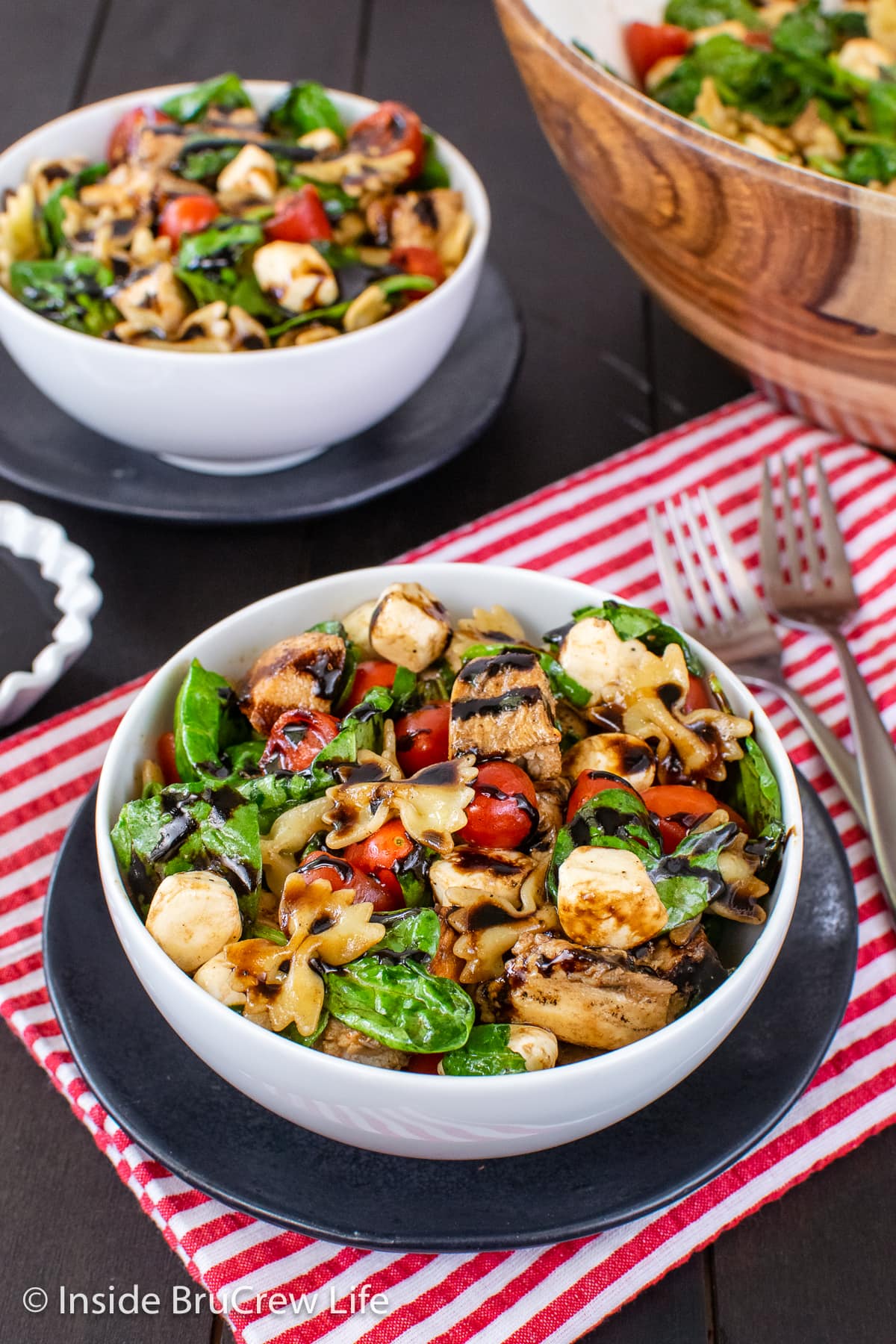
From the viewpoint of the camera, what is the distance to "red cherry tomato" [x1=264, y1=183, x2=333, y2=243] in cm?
162

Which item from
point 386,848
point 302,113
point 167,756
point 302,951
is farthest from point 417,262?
point 302,951

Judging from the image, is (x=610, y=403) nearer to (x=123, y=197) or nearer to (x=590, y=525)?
(x=590, y=525)

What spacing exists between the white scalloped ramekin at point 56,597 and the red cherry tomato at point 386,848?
0.54m

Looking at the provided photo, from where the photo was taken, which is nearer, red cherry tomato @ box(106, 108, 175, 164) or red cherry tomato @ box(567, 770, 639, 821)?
red cherry tomato @ box(567, 770, 639, 821)

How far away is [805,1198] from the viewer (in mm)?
1081

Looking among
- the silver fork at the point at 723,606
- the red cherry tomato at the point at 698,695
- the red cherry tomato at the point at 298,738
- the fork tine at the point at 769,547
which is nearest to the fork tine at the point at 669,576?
the silver fork at the point at 723,606

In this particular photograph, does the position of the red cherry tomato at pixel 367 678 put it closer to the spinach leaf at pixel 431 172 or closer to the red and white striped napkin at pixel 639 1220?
the red and white striped napkin at pixel 639 1220

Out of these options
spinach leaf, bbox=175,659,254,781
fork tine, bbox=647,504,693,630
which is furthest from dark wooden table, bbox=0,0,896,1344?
spinach leaf, bbox=175,659,254,781

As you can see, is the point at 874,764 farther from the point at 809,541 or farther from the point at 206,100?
the point at 206,100

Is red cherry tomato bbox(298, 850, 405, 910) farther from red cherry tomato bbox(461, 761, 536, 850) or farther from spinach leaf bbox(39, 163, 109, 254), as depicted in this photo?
spinach leaf bbox(39, 163, 109, 254)

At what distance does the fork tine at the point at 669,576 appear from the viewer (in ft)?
5.02

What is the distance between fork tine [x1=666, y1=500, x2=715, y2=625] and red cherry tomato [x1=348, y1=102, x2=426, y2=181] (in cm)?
65

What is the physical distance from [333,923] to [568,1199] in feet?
0.92

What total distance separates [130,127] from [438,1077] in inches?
60.2
